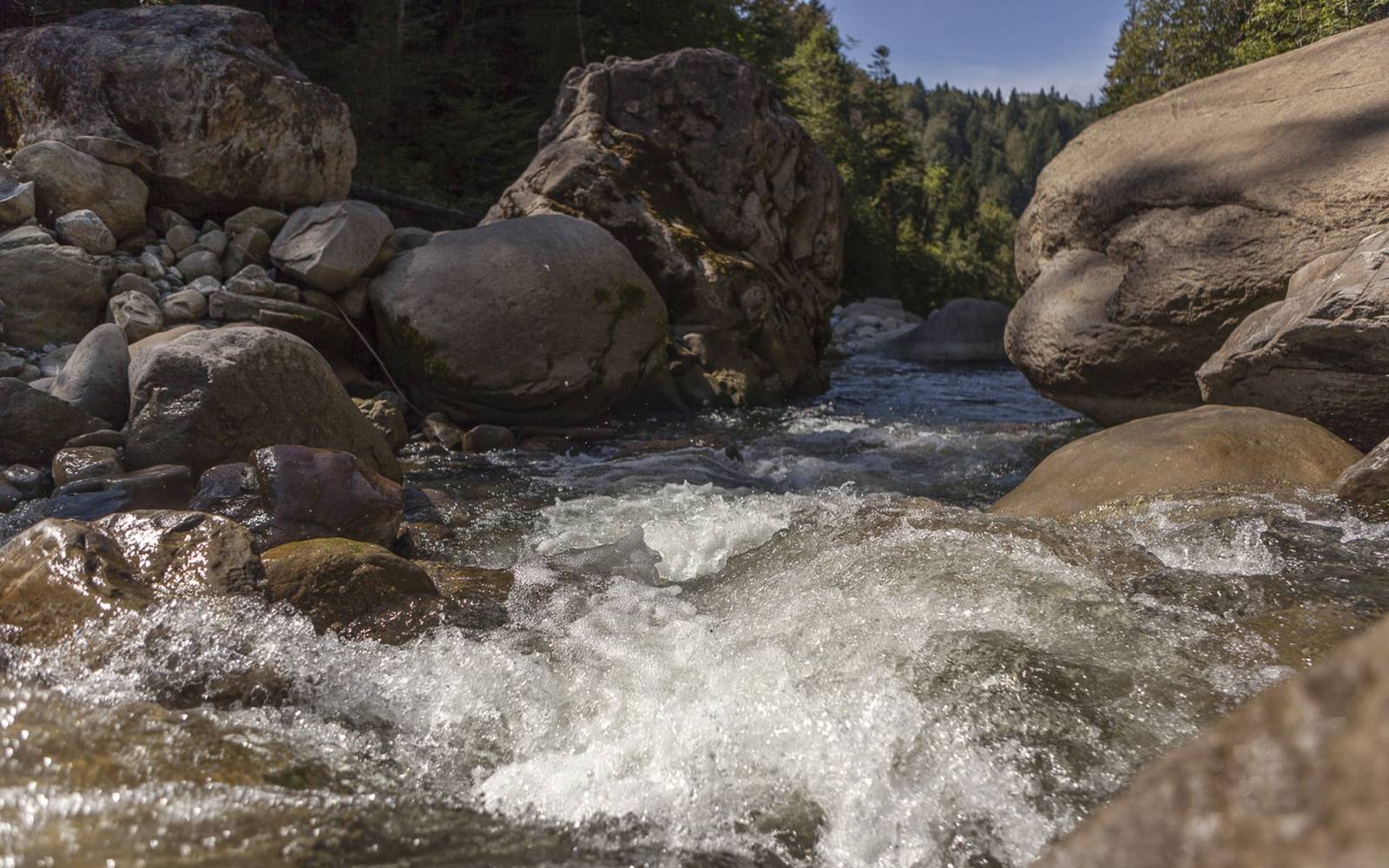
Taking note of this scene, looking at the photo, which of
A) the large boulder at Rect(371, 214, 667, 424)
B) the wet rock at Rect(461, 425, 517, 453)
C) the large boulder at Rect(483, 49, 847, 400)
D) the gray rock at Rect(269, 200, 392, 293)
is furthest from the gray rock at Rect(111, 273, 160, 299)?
the large boulder at Rect(483, 49, 847, 400)

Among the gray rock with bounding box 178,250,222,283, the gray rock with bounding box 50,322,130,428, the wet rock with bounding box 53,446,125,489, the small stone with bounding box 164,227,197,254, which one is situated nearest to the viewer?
the wet rock with bounding box 53,446,125,489

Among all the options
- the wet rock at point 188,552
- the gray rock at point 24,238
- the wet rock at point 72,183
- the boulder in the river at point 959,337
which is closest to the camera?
the wet rock at point 188,552

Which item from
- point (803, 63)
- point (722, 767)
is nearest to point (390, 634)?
point (722, 767)

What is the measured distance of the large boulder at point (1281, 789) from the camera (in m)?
0.70

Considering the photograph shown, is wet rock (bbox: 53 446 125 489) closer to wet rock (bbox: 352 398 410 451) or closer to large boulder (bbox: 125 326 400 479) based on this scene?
large boulder (bbox: 125 326 400 479)

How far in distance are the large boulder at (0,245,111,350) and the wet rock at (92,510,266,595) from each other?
3975mm

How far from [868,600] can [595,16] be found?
18.6 m

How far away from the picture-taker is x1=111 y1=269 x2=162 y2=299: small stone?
22.2ft

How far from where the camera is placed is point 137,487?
4.70m

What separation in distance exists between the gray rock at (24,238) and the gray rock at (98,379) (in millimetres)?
1442

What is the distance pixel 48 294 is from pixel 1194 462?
7374 mm

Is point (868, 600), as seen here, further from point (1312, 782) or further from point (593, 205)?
point (593, 205)

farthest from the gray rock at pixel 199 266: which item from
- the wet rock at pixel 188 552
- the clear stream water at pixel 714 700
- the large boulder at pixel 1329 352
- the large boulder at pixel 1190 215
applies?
the large boulder at pixel 1329 352

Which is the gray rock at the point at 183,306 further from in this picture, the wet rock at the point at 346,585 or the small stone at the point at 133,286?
the wet rock at the point at 346,585
